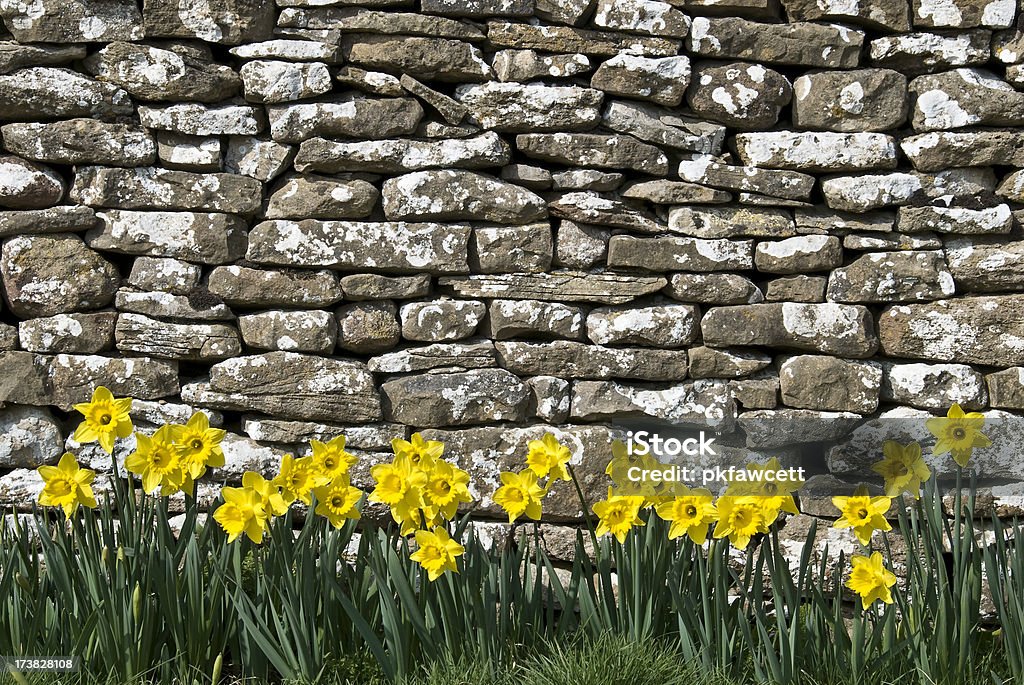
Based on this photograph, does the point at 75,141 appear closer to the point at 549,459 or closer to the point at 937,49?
the point at 549,459

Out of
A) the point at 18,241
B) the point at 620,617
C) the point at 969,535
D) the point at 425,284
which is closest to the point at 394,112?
the point at 425,284

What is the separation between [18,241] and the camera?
308 centimetres

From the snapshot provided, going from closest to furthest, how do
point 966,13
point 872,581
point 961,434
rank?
1. point 872,581
2. point 961,434
3. point 966,13

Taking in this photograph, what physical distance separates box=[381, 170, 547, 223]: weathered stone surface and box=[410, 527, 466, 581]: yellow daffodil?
128 centimetres

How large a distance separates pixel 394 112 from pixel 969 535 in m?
2.22

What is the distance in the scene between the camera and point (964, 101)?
305 cm

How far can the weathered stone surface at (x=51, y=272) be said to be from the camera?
3.07 meters

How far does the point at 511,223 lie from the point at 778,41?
44.6 inches

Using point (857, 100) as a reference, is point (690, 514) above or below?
below

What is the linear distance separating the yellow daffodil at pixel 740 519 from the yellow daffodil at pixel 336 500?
3.11 feet

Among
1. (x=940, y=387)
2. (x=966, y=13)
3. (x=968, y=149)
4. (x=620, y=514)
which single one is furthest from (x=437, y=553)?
(x=966, y=13)

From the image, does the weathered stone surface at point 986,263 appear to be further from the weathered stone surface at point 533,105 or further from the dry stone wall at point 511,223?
the weathered stone surface at point 533,105

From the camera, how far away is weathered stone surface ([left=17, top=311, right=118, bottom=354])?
10.1ft

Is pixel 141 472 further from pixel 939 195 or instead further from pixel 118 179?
pixel 939 195
